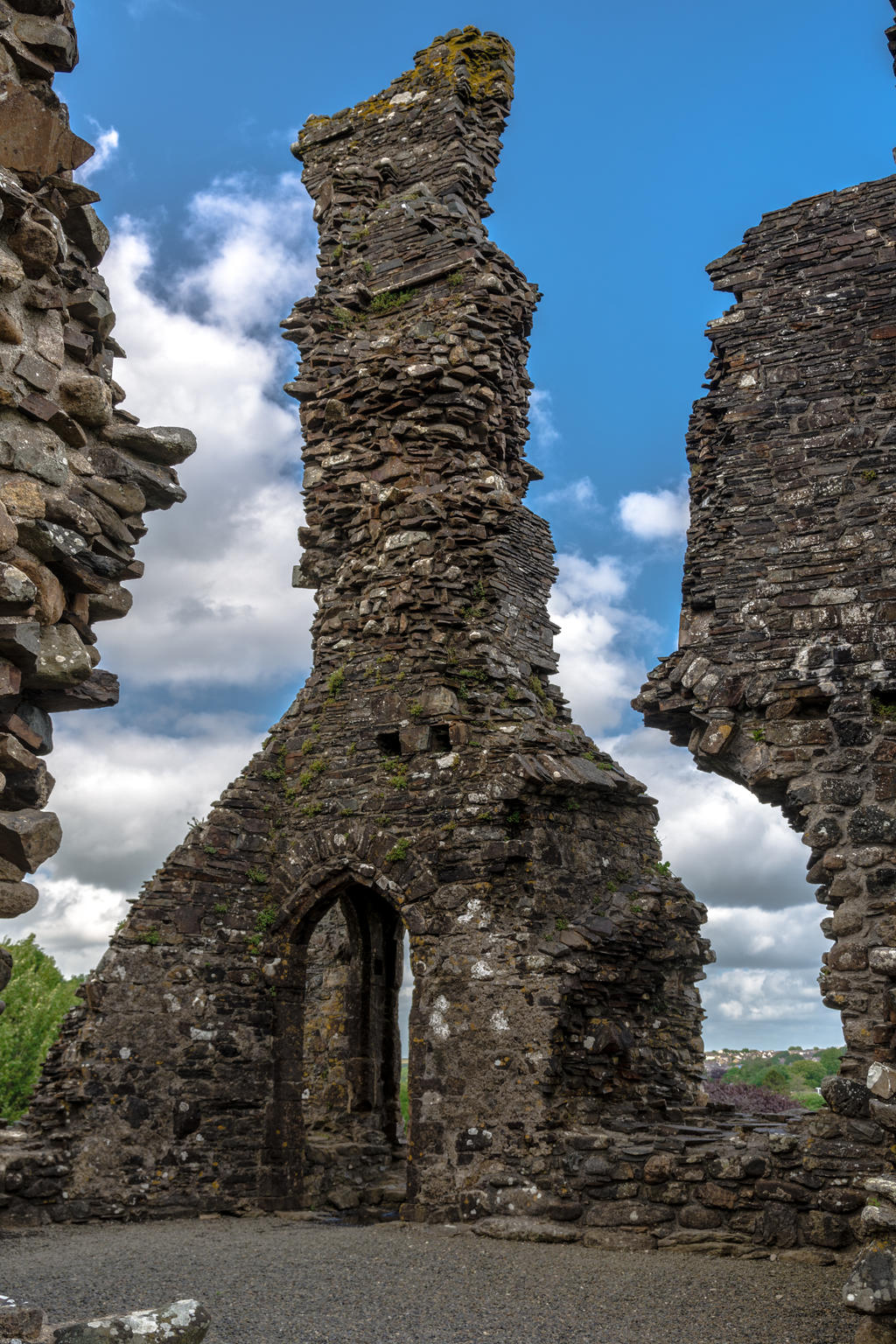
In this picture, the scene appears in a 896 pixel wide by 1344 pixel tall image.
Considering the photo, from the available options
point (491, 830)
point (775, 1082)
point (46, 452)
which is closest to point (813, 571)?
point (491, 830)

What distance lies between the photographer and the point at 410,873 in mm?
Answer: 12047

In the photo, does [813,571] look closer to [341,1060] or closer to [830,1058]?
[341,1060]

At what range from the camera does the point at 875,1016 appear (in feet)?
29.1

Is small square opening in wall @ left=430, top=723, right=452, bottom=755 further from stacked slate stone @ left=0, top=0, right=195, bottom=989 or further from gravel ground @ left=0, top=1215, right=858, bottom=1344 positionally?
stacked slate stone @ left=0, top=0, right=195, bottom=989

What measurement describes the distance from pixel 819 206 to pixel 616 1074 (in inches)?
343

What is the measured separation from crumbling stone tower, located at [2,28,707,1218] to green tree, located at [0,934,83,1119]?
12.5 m

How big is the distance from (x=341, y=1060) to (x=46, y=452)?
36.1 feet

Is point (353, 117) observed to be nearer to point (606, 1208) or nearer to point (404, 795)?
point (404, 795)

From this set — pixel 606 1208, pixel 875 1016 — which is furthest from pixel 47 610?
pixel 606 1208

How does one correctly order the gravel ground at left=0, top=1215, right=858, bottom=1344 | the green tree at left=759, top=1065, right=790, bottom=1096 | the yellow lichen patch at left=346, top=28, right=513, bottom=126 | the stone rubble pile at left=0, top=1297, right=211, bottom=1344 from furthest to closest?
the green tree at left=759, top=1065, right=790, bottom=1096 → the yellow lichen patch at left=346, top=28, right=513, bottom=126 → the gravel ground at left=0, top=1215, right=858, bottom=1344 → the stone rubble pile at left=0, top=1297, right=211, bottom=1344

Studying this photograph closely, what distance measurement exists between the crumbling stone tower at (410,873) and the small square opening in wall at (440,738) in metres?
0.03

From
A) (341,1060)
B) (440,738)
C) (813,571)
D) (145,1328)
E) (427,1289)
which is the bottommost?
(427,1289)

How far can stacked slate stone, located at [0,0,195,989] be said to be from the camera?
4793 millimetres

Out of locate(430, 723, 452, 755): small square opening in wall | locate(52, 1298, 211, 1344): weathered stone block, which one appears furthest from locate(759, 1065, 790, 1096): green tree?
locate(52, 1298, 211, 1344): weathered stone block
